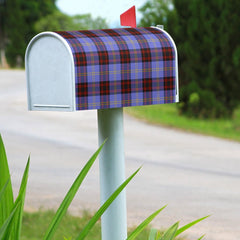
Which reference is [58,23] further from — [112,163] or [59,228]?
[112,163]

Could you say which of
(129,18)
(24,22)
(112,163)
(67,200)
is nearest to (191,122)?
(129,18)

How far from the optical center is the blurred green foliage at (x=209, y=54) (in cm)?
1370

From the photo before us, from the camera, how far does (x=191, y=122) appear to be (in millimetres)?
13664

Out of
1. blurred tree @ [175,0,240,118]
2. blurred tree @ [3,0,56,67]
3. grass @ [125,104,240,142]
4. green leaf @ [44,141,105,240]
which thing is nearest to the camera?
green leaf @ [44,141,105,240]

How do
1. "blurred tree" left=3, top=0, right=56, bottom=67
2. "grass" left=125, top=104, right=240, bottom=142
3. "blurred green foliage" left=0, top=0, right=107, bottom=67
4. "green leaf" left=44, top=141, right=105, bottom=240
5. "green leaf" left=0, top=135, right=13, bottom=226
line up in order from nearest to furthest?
"green leaf" left=44, top=141, right=105, bottom=240
"green leaf" left=0, top=135, right=13, bottom=226
"grass" left=125, top=104, right=240, bottom=142
"blurred tree" left=3, top=0, right=56, bottom=67
"blurred green foliage" left=0, top=0, right=107, bottom=67

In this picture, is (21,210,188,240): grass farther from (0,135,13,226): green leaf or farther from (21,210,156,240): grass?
(0,135,13,226): green leaf

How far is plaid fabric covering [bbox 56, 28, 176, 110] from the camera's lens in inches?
116

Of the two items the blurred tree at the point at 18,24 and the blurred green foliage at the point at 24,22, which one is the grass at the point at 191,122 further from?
the blurred tree at the point at 18,24

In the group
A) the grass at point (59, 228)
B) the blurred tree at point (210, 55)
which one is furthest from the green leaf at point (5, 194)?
the blurred tree at point (210, 55)

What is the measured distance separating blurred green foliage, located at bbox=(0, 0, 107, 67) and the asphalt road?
22859 mm

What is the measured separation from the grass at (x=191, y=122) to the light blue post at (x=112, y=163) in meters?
8.47

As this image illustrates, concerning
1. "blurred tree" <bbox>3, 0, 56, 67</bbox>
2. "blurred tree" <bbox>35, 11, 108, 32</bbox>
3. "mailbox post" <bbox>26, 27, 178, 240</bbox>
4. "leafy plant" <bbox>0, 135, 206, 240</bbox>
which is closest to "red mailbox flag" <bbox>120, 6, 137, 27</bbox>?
"mailbox post" <bbox>26, 27, 178, 240</bbox>

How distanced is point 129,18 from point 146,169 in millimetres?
5419

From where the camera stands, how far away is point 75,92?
2.93 meters
